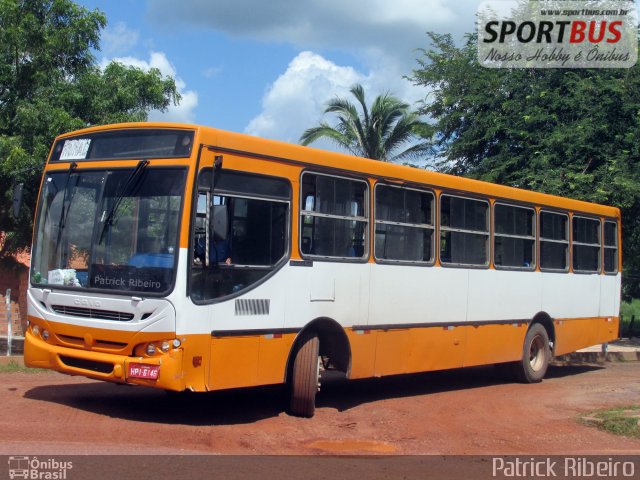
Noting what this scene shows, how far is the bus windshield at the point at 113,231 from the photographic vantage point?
26.1 ft

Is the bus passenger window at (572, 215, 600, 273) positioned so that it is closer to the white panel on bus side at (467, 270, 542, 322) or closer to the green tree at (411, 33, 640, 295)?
the white panel on bus side at (467, 270, 542, 322)

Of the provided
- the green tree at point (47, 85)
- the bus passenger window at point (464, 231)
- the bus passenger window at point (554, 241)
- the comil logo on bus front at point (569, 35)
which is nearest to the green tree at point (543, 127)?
the comil logo on bus front at point (569, 35)

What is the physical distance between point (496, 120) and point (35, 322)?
15332 mm

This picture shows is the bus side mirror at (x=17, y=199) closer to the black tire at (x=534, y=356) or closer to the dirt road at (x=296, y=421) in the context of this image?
the dirt road at (x=296, y=421)

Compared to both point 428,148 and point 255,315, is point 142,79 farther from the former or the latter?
point 428,148

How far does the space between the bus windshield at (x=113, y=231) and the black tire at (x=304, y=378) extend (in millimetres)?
1988

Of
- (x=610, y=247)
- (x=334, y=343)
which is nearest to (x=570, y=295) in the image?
(x=610, y=247)

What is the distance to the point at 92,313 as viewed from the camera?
821 cm

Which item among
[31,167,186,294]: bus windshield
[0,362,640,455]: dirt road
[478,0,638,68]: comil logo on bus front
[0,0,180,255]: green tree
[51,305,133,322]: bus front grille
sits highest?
[478,0,638,68]: comil logo on bus front

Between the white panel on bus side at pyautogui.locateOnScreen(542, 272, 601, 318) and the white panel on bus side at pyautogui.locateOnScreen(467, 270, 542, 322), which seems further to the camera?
the white panel on bus side at pyautogui.locateOnScreen(542, 272, 601, 318)

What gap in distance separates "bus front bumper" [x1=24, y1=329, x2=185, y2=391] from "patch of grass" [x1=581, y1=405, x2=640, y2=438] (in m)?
5.05

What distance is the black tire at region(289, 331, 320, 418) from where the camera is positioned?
9070 millimetres

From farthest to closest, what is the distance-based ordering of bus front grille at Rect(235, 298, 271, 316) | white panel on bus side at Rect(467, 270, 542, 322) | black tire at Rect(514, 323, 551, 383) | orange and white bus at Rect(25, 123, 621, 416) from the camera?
black tire at Rect(514, 323, 551, 383), white panel on bus side at Rect(467, 270, 542, 322), bus front grille at Rect(235, 298, 271, 316), orange and white bus at Rect(25, 123, 621, 416)

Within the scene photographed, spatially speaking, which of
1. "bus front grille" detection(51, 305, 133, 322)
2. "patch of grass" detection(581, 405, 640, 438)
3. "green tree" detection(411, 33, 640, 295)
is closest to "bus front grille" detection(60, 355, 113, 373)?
"bus front grille" detection(51, 305, 133, 322)
